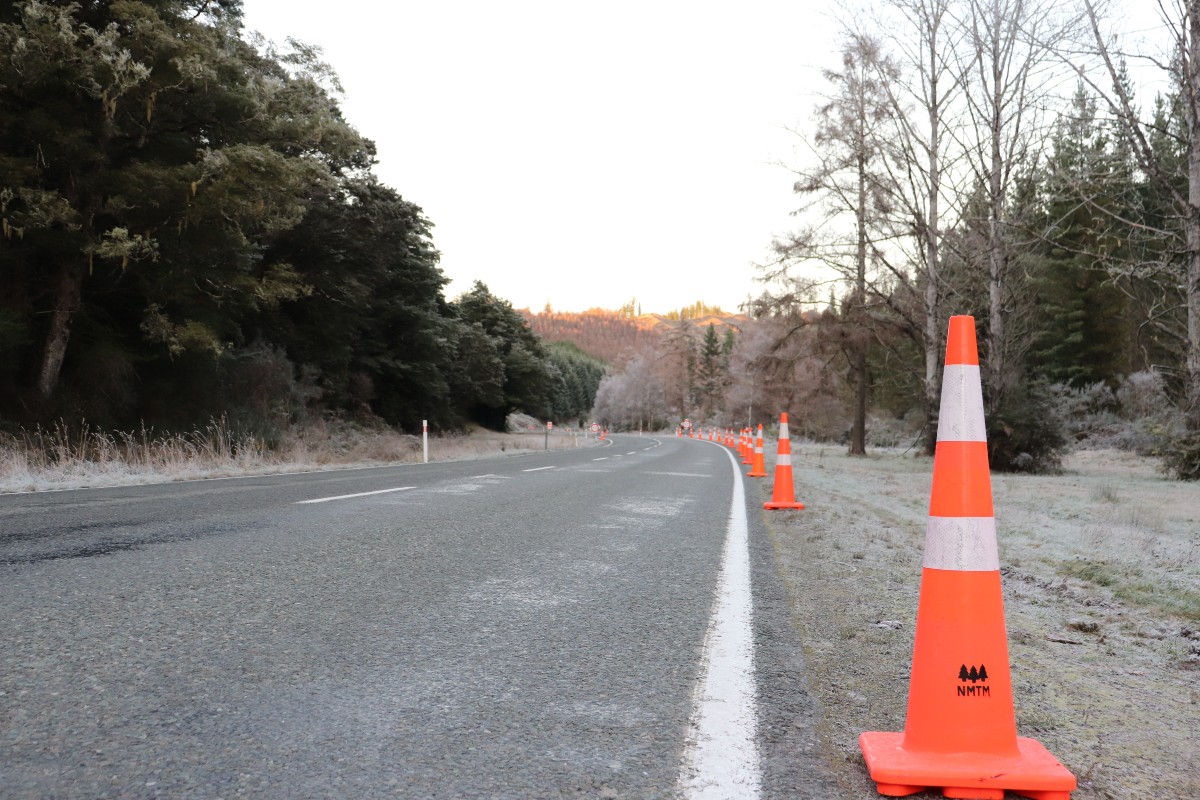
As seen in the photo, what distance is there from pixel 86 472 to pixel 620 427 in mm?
118889

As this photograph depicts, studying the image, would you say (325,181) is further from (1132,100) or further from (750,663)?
(750,663)

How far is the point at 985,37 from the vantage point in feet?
55.2

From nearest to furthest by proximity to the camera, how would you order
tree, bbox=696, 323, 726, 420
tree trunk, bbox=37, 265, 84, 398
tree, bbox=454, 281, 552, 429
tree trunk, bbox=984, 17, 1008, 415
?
1. tree trunk, bbox=37, 265, 84, 398
2. tree trunk, bbox=984, 17, 1008, 415
3. tree, bbox=454, 281, 552, 429
4. tree, bbox=696, 323, 726, 420

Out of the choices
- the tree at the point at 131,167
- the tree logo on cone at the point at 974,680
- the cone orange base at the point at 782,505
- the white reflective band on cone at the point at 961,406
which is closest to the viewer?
the tree logo on cone at the point at 974,680

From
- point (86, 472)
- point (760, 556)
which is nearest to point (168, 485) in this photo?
point (86, 472)

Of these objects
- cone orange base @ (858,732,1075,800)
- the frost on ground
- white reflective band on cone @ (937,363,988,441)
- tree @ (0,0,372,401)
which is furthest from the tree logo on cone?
tree @ (0,0,372,401)

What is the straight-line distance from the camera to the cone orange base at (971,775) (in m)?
1.91

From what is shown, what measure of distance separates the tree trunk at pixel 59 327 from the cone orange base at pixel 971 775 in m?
17.2

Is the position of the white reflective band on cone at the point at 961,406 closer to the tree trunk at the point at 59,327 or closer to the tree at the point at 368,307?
the tree trunk at the point at 59,327

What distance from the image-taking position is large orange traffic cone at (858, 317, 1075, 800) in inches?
76.5

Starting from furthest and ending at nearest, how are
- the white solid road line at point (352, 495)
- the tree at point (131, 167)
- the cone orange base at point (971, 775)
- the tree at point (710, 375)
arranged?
the tree at point (710, 375), the tree at point (131, 167), the white solid road line at point (352, 495), the cone orange base at point (971, 775)

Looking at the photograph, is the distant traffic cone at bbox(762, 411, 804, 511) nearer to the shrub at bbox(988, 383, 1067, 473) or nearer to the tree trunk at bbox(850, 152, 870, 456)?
the shrub at bbox(988, 383, 1067, 473)

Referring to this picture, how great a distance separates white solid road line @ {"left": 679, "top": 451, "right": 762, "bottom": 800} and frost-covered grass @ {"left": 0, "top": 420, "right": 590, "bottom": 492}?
383 inches

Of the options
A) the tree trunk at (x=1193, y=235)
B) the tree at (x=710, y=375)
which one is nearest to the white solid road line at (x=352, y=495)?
the tree trunk at (x=1193, y=235)
